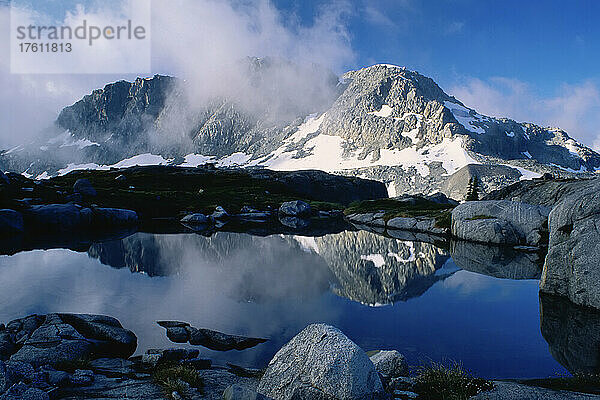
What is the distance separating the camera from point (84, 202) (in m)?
64.1

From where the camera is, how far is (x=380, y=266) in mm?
31047

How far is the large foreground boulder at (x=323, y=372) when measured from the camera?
319 inches

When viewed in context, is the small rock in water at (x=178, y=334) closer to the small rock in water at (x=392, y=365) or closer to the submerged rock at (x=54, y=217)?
the small rock in water at (x=392, y=365)

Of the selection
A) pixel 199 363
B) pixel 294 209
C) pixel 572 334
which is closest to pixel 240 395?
pixel 199 363

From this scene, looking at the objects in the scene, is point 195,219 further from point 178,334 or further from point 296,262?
point 178,334

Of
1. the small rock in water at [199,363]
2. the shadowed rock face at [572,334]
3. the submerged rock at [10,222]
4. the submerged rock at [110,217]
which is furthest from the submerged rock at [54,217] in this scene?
the shadowed rock face at [572,334]

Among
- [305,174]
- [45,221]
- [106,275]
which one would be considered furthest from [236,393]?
A: [305,174]

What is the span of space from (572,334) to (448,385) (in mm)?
9998

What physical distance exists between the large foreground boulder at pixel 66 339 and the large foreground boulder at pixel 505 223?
39.1 m

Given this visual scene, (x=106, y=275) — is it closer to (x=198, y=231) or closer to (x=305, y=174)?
(x=198, y=231)

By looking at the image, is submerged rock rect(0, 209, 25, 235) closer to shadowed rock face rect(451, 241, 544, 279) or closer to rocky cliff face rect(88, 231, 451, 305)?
rocky cliff face rect(88, 231, 451, 305)

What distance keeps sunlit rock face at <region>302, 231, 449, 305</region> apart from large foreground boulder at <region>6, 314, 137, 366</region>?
1302cm

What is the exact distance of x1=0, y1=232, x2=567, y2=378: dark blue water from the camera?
1493 centimetres

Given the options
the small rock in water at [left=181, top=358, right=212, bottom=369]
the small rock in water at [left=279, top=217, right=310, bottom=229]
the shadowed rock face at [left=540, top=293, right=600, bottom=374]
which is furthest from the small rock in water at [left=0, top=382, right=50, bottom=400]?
the small rock in water at [left=279, top=217, right=310, bottom=229]
